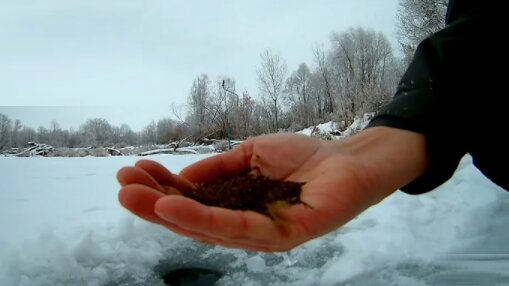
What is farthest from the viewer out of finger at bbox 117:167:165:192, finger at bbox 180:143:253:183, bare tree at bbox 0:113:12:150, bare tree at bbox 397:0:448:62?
bare tree at bbox 0:113:12:150

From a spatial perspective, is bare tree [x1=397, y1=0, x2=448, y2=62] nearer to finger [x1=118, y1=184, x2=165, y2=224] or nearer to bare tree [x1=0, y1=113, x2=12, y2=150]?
finger [x1=118, y1=184, x2=165, y2=224]

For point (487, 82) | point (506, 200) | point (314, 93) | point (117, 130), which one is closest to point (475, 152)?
point (487, 82)

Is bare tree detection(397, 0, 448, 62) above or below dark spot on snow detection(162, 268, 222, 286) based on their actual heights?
above

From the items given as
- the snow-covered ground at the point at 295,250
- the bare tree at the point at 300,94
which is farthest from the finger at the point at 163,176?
the bare tree at the point at 300,94

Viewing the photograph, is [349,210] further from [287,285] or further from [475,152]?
[287,285]

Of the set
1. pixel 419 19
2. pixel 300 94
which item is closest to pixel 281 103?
pixel 300 94

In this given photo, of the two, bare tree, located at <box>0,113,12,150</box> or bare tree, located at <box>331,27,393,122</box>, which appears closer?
bare tree, located at <box>0,113,12,150</box>

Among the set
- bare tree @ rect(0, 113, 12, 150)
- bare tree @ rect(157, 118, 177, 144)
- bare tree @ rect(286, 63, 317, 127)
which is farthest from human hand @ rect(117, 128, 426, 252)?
bare tree @ rect(286, 63, 317, 127)

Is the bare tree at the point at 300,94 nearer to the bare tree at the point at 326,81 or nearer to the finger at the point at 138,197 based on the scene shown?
the bare tree at the point at 326,81
